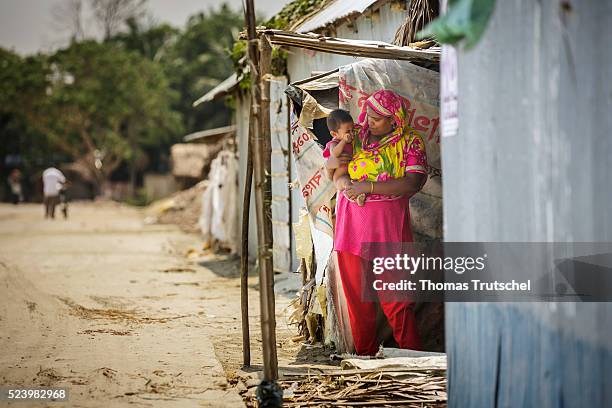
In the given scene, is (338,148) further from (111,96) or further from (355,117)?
(111,96)

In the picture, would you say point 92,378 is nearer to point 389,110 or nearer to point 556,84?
point 389,110

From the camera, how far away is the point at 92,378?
5.48 metres

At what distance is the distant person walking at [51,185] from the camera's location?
78.5 ft

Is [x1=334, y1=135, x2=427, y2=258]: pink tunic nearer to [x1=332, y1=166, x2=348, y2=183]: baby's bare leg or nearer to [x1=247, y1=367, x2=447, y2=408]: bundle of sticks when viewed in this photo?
[x1=332, y1=166, x2=348, y2=183]: baby's bare leg

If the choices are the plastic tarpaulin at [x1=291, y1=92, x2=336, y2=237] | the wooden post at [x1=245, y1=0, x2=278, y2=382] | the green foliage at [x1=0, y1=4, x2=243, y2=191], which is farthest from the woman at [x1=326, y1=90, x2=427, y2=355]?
the green foliage at [x1=0, y1=4, x2=243, y2=191]

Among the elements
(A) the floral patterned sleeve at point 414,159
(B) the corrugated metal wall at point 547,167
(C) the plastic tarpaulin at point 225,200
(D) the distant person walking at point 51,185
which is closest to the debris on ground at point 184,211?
(D) the distant person walking at point 51,185

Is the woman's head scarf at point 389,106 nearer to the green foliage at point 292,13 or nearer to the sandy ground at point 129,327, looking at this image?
the sandy ground at point 129,327

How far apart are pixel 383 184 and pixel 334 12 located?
12.8ft

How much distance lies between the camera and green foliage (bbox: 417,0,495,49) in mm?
3367

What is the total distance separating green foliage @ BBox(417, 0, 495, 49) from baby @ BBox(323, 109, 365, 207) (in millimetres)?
2488

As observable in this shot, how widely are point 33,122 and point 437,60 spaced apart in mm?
35469

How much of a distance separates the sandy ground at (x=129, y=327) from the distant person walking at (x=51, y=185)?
28.1ft

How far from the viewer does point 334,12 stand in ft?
30.0

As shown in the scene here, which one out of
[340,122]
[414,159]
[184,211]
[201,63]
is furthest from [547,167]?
[201,63]
